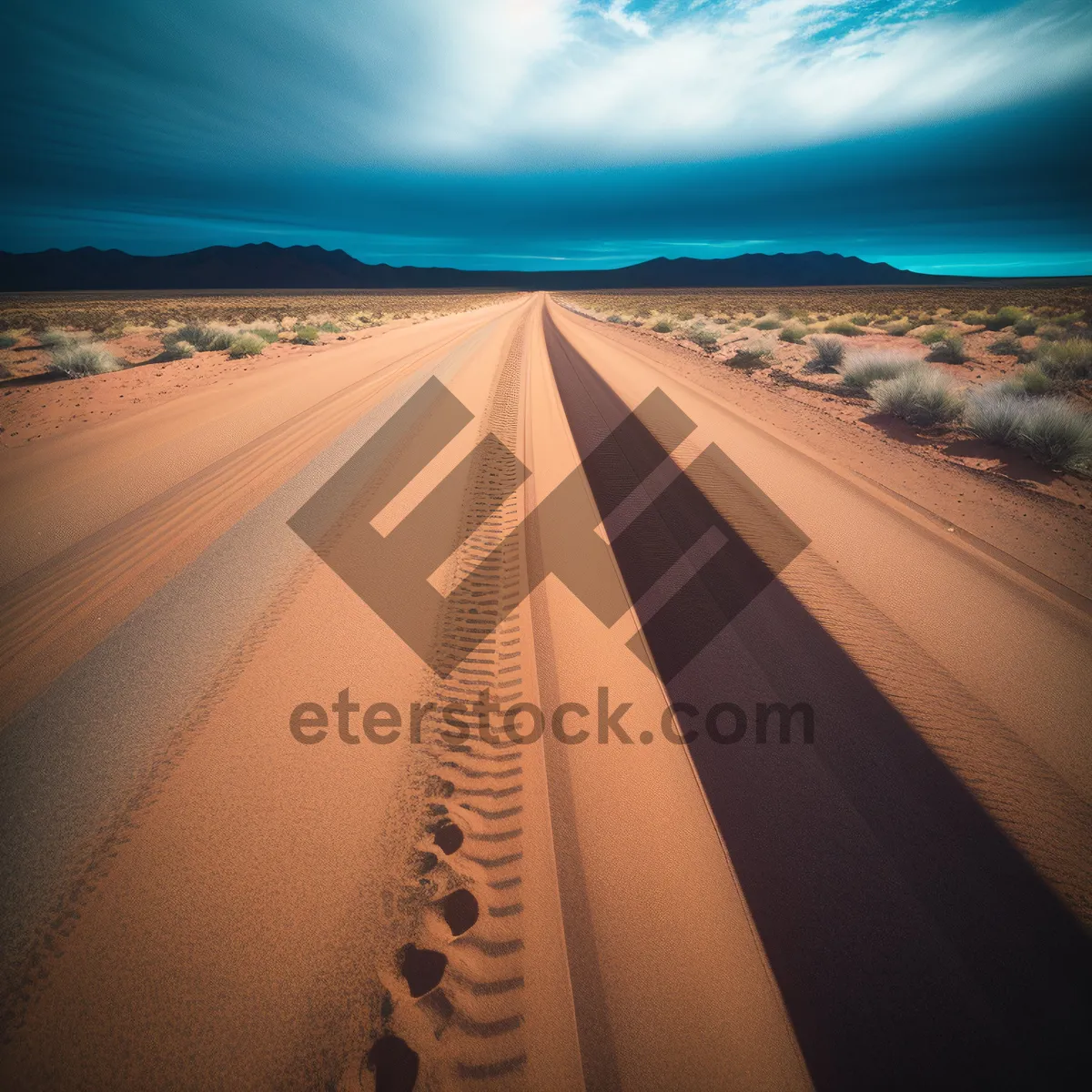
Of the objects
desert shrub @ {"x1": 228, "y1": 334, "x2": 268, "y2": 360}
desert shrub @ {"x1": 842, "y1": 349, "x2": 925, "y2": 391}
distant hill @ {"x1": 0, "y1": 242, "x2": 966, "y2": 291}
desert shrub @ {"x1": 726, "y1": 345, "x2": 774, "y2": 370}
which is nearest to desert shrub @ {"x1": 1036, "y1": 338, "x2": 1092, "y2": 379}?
desert shrub @ {"x1": 842, "y1": 349, "x2": 925, "y2": 391}

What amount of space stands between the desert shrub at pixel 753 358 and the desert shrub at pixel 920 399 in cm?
607

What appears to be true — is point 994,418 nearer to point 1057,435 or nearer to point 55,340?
point 1057,435

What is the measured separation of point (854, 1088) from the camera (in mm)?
1693

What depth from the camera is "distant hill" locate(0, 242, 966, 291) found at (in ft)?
392

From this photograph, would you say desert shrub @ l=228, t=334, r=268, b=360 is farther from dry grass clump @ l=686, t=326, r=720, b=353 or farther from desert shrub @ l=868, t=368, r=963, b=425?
desert shrub @ l=868, t=368, r=963, b=425

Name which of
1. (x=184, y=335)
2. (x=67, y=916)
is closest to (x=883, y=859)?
(x=67, y=916)

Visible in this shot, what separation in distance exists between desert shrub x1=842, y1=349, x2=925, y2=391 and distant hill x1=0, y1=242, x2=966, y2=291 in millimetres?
137393

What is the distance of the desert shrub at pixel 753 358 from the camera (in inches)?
604

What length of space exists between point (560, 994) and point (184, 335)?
2063 centimetres

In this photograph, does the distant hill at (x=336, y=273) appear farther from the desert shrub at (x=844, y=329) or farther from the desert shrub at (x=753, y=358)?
the desert shrub at (x=753, y=358)

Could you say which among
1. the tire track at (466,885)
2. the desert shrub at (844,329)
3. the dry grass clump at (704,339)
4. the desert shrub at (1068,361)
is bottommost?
the tire track at (466,885)

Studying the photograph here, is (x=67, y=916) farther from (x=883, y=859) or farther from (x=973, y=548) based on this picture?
(x=973, y=548)

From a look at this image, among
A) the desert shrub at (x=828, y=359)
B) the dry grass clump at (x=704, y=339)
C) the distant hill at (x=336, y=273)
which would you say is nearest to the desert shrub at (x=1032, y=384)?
the desert shrub at (x=828, y=359)

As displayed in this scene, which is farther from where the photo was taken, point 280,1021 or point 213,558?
point 213,558
